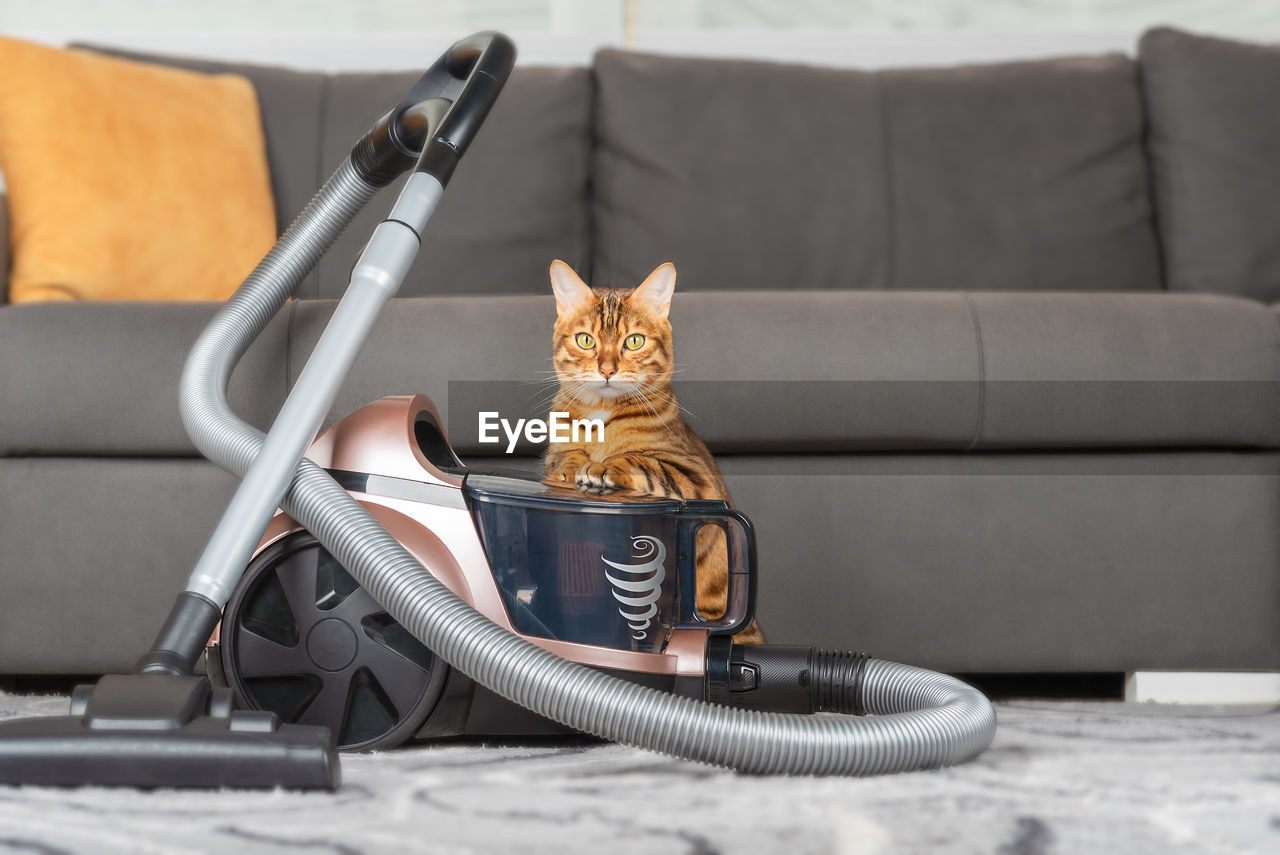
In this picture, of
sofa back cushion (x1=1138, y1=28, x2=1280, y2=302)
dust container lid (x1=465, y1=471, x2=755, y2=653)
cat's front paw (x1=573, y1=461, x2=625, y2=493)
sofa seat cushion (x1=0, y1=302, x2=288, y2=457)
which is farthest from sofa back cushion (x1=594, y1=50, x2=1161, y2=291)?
dust container lid (x1=465, y1=471, x2=755, y2=653)

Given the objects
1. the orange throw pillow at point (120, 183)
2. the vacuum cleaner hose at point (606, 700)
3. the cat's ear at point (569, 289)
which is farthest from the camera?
the orange throw pillow at point (120, 183)

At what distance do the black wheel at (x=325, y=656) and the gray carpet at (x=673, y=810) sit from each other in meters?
0.05

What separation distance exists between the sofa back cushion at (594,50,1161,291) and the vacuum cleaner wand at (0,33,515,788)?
0.92 metres

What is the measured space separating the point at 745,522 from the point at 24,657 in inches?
37.8

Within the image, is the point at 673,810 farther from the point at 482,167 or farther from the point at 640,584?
the point at 482,167

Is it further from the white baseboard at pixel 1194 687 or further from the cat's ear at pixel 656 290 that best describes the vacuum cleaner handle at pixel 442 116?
the white baseboard at pixel 1194 687

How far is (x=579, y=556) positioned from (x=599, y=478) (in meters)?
0.11

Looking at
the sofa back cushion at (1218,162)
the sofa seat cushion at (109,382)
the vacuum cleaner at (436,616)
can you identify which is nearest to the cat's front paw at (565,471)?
the vacuum cleaner at (436,616)

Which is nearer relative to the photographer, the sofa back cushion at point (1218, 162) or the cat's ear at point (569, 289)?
the cat's ear at point (569, 289)

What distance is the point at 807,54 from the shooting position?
7.88 ft

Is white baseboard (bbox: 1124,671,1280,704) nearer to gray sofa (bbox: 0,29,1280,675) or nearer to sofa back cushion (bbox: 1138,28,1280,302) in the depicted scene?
gray sofa (bbox: 0,29,1280,675)

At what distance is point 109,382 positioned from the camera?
1281 mm

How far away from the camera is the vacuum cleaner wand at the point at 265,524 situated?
0.72 m

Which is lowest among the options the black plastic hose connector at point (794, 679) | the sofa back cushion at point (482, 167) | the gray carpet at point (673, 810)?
the gray carpet at point (673, 810)
